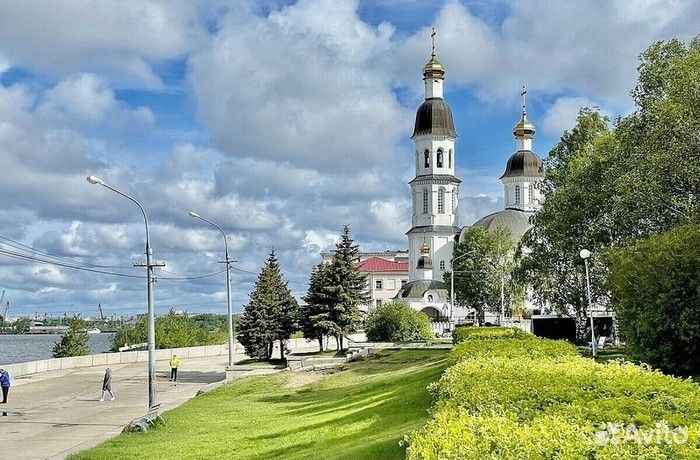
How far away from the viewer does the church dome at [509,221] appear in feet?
265

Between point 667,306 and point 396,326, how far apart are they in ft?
107

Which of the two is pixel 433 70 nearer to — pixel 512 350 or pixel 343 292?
pixel 343 292

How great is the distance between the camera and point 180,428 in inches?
753

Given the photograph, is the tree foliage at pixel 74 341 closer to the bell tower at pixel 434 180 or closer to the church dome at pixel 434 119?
the bell tower at pixel 434 180

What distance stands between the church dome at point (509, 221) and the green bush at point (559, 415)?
70590 millimetres

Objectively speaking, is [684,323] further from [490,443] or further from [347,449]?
[490,443]

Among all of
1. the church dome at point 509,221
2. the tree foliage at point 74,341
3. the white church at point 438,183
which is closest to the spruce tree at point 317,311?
the tree foliage at point 74,341

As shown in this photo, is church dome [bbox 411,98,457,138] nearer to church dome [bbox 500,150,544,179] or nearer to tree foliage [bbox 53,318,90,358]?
church dome [bbox 500,150,544,179]

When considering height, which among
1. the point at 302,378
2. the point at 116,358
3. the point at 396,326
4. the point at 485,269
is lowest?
the point at 116,358

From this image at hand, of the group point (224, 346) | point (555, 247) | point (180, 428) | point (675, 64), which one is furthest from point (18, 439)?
point (224, 346)

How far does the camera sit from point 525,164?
87.2 metres

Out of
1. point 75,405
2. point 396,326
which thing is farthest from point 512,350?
point 396,326

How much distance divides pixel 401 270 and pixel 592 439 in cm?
11321

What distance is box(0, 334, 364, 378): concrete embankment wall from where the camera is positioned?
140 feet
